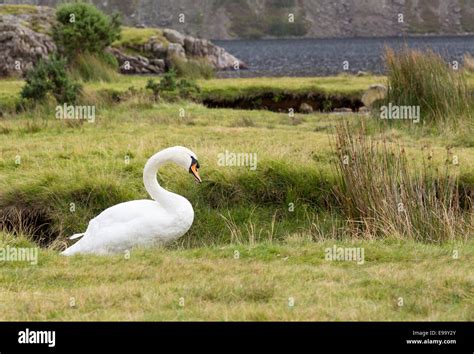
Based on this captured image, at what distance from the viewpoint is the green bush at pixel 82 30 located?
32875 millimetres

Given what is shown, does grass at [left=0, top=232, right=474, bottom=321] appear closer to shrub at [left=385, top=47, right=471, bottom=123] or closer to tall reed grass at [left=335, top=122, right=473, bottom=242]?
tall reed grass at [left=335, top=122, right=473, bottom=242]

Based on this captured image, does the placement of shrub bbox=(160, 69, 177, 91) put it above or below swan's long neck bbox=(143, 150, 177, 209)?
below

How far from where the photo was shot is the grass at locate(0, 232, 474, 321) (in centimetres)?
705

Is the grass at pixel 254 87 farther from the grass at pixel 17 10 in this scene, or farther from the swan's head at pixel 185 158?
the grass at pixel 17 10

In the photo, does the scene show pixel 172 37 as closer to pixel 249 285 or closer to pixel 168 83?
pixel 168 83

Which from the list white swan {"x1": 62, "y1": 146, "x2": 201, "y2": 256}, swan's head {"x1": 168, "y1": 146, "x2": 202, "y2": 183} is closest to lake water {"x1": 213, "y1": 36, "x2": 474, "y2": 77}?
swan's head {"x1": 168, "y1": 146, "x2": 202, "y2": 183}

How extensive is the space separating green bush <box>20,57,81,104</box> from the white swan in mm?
11232

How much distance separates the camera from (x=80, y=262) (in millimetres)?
9242

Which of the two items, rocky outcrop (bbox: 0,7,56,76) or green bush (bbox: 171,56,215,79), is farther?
rocky outcrop (bbox: 0,7,56,76)

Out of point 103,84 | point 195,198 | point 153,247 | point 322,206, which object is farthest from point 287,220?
point 103,84

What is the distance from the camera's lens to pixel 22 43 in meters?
40.0

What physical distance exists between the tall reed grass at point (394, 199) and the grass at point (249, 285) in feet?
3.04

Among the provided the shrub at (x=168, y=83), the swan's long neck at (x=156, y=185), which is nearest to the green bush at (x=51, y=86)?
the shrub at (x=168, y=83)
